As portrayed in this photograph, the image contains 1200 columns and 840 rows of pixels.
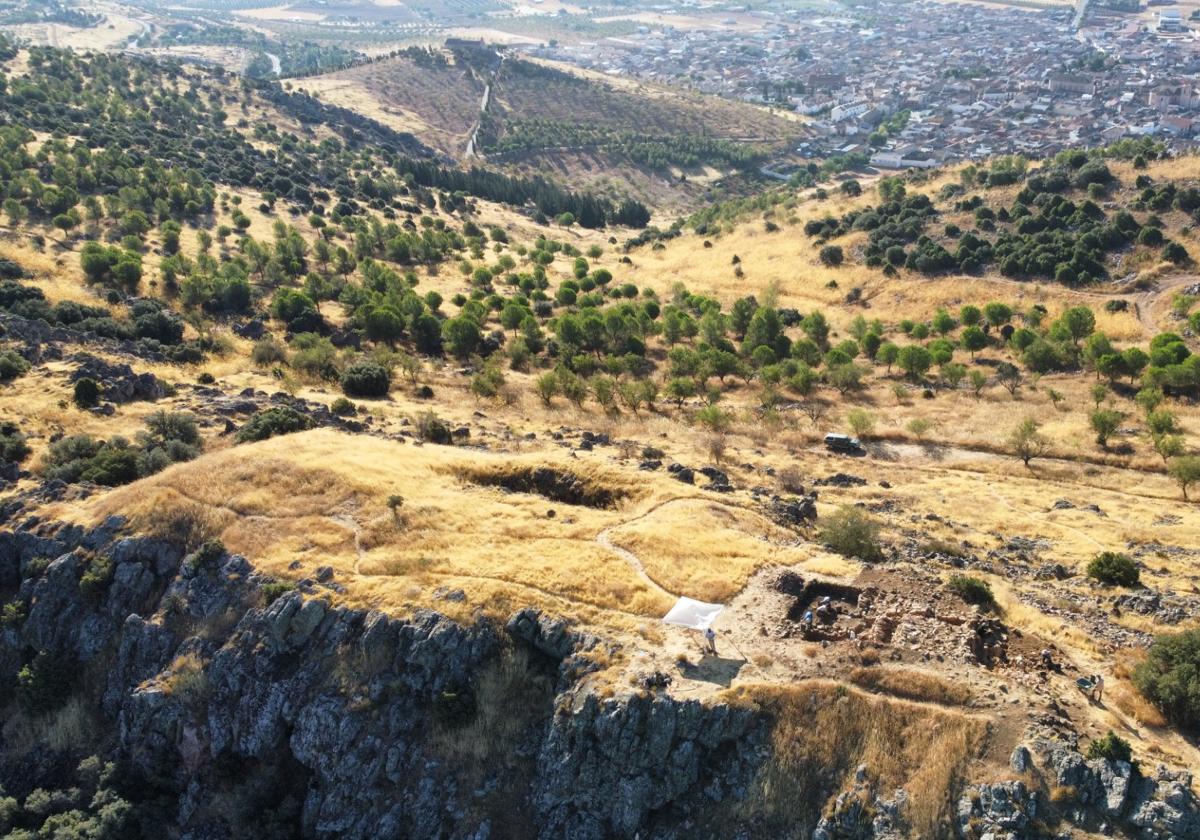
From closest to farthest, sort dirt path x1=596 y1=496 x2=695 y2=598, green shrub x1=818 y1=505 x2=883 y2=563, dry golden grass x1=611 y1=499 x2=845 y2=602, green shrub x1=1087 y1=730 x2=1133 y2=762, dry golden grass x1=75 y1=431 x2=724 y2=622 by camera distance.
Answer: green shrub x1=1087 y1=730 x2=1133 y2=762 → dry golden grass x1=75 y1=431 x2=724 y2=622 → dirt path x1=596 y1=496 x2=695 y2=598 → dry golden grass x1=611 y1=499 x2=845 y2=602 → green shrub x1=818 y1=505 x2=883 y2=563

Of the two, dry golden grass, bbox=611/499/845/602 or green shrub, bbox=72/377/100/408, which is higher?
dry golden grass, bbox=611/499/845/602

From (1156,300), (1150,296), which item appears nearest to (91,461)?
(1156,300)

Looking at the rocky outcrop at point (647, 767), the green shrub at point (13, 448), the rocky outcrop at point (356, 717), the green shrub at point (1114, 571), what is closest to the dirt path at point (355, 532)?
the rocky outcrop at point (356, 717)

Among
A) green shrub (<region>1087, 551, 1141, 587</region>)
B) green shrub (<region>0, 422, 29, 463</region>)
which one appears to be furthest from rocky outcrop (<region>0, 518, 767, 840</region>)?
green shrub (<region>1087, 551, 1141, 587</region>)

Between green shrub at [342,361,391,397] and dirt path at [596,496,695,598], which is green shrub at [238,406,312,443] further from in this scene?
dirt path at [596,496,695,598]

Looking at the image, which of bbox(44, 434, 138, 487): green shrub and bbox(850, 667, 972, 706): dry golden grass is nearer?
bbox(850, 667, 972, 706): dry golden grass

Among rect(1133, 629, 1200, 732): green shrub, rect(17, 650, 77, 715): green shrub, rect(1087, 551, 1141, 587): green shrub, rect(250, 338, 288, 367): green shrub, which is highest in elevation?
rect(1133, 629, 1200, 732): green shrub

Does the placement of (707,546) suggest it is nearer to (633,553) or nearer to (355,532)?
(633,553)
